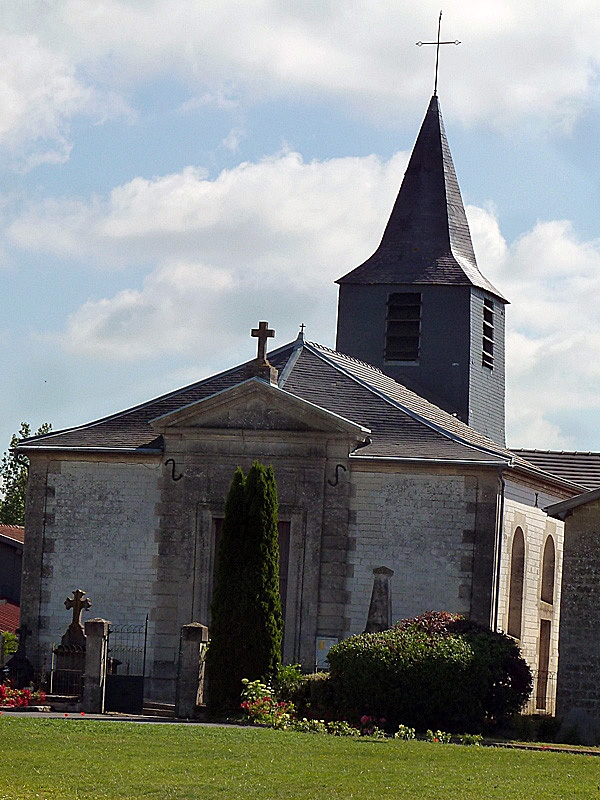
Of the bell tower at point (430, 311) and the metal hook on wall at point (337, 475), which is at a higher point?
the bell tower at point (430, 311)

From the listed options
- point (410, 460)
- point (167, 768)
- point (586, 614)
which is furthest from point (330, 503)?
point (167, 768)

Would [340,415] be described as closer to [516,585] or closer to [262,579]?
[516,585]

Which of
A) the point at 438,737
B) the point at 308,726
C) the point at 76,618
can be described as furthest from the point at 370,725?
the point at 76,618

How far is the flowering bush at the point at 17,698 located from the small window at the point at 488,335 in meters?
14.7

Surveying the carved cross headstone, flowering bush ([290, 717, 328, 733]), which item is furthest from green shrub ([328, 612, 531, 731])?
the carved cross headstone

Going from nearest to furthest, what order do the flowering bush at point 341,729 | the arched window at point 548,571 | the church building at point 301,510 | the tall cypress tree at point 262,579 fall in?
the flowering bush at point 341,729
the tall cypress tree at point 262,579
the church building at point 301,510
the arched window at point 548,571

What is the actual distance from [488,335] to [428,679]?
47.9 ft

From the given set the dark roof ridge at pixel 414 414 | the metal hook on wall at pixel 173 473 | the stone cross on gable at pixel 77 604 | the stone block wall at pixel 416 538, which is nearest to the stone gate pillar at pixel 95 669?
the stone cross on gable at pixel 77 604

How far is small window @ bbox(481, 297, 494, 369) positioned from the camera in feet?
111

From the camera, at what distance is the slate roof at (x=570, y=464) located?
3178cm

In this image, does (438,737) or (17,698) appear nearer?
(438,737)

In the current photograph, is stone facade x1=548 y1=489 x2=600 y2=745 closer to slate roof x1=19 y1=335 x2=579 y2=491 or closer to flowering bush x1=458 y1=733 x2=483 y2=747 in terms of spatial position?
slate roof x1=19 y1=335 x2=579 y2=491

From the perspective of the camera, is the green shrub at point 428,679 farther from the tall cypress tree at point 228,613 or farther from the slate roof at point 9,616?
the slate roof at point 9,616

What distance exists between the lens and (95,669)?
2198 cm
